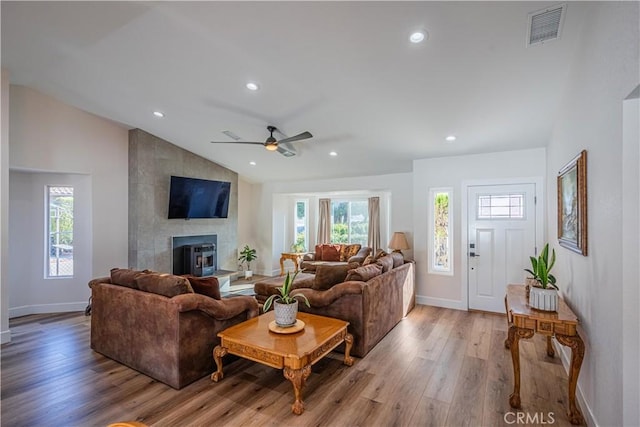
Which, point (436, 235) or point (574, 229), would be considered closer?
point (574, 229)

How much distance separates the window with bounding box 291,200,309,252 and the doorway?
484cm

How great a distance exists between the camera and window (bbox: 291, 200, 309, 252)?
344 inches

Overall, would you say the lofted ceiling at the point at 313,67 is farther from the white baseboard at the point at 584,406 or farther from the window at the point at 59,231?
the white baseboard at the point at 584,406

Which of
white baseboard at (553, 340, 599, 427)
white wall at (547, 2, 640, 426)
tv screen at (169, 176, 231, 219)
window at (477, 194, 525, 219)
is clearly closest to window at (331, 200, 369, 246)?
tv screen at (169, 176, 231, 219)

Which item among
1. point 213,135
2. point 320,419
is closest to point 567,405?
point 320,419

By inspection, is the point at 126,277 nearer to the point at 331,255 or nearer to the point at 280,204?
the point at 331,255

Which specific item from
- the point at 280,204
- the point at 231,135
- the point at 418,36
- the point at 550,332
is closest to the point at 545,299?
the point at 550,332

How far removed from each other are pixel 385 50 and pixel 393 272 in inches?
108

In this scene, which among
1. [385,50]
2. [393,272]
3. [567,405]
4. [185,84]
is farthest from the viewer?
[393,272]

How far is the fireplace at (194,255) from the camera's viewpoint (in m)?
6.25

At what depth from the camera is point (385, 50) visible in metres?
2.63

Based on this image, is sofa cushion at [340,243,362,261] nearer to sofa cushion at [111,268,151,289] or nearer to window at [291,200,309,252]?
window at [291,200,309,252]

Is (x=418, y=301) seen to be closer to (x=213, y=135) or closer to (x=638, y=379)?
(x=638, y=379)

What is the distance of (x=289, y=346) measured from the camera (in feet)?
8.18
